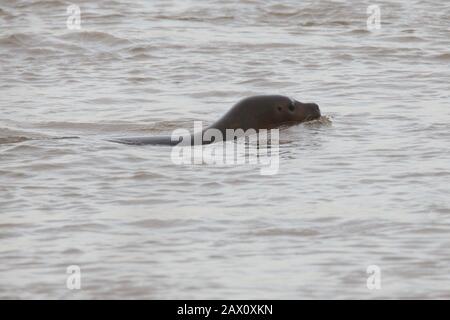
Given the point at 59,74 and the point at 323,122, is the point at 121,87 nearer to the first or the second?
the point at 59,74

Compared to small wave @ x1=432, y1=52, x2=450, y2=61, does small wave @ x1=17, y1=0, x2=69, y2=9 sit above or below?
above

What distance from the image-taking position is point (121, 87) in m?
13.2

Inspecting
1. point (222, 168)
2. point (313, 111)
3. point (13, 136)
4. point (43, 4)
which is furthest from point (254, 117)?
point (43, 4)

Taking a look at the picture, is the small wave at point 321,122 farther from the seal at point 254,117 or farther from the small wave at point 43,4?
the small wave at point 43,4

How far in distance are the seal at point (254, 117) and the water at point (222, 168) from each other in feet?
0.48

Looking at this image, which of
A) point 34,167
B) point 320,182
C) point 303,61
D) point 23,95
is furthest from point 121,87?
point 320,182

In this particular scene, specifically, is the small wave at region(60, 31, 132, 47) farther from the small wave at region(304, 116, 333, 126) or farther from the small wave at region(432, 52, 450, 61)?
the small wave at region(304, 116, 333, 126)

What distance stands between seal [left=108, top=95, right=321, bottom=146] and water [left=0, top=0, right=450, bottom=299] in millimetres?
145

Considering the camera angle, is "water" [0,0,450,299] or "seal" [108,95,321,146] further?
"seal" [108,95,321,146]

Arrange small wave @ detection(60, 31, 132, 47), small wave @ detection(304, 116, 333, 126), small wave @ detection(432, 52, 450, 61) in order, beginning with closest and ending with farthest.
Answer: small wave @ detection(304, 116, 333, 126), small wave @ detection(432, 52, 450, 61), small wave @ detection(60, 31, 132, 47)

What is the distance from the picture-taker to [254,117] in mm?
10695

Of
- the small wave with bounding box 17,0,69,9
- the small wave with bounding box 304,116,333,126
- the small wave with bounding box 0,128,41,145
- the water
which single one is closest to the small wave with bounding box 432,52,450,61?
the water

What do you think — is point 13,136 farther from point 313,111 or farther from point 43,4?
point 43,4

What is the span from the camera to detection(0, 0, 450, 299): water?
22.6 ft
